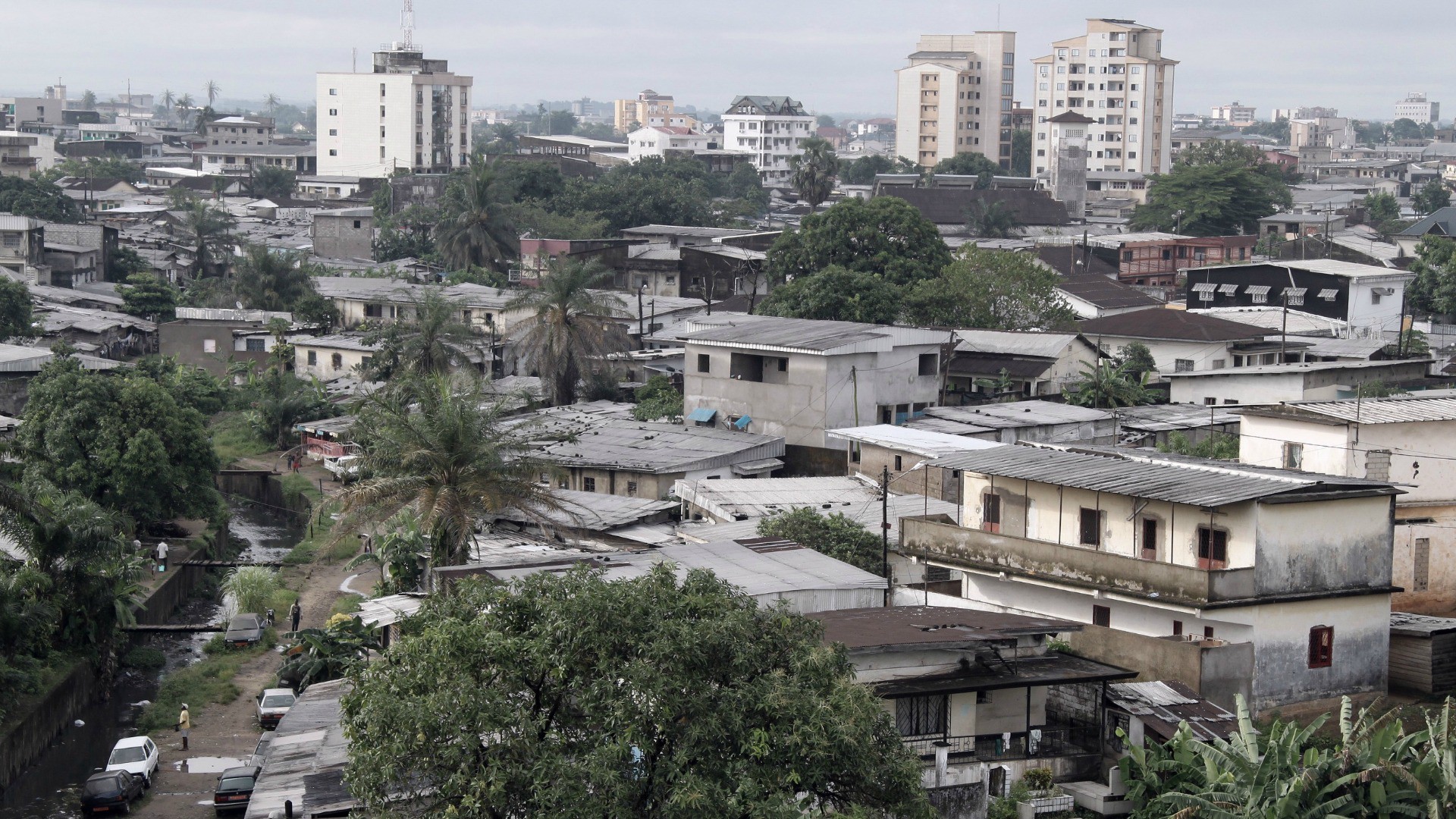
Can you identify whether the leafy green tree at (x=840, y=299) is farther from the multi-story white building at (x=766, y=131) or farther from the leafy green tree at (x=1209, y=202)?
the multi-story white building at (x=766, y=131)

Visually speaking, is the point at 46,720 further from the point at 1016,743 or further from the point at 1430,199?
the point at 1430,199

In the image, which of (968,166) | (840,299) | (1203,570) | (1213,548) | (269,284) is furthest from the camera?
(968,166)

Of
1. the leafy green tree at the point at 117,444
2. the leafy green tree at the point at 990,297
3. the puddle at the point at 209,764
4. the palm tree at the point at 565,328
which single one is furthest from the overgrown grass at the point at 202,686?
the leafy green tree at the point at 990,297

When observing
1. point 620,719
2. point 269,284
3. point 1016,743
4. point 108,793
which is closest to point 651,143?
point 269,284

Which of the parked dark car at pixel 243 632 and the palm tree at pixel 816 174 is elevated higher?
the palm tree at pixel 816 174

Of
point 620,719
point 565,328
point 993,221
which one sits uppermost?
point 993,221
